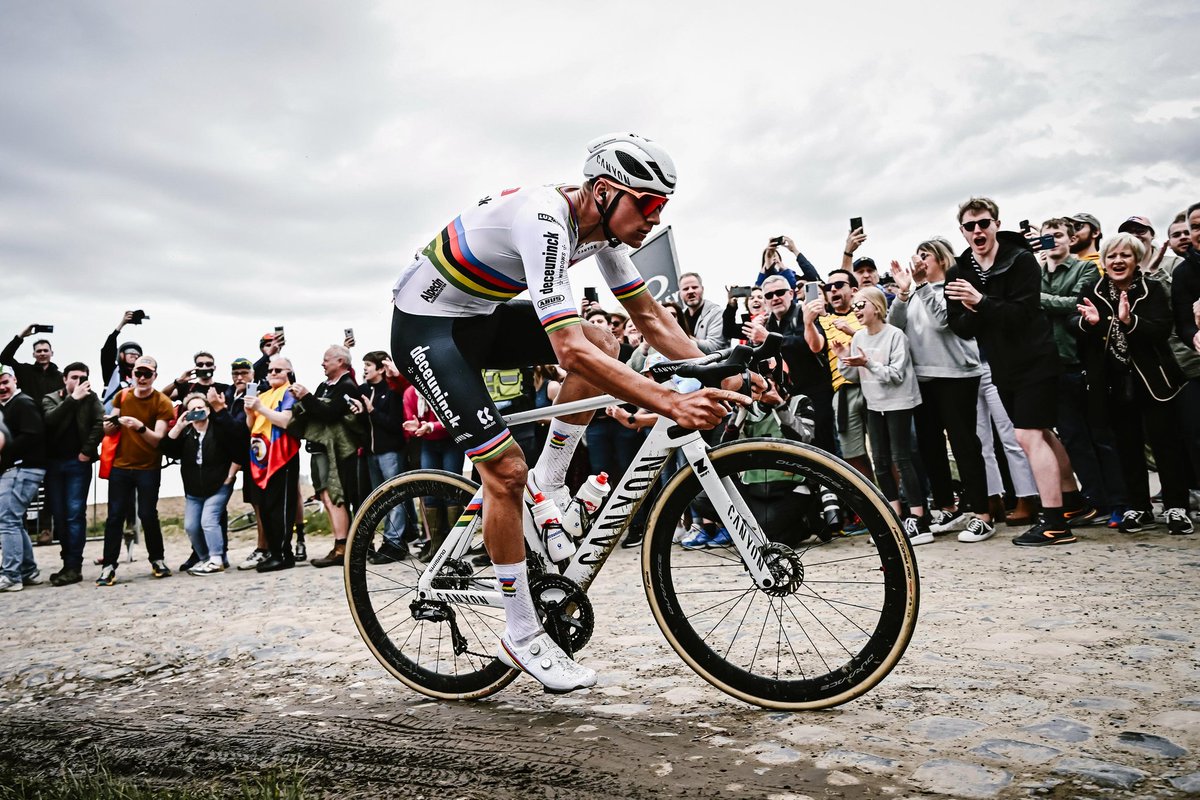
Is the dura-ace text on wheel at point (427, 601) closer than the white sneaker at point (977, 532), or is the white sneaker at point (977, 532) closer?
the dura-ace text on wheel at point (427, 601)

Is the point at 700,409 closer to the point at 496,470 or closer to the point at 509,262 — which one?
the point at 496,470

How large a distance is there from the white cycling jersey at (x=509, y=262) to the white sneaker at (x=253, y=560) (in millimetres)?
7778

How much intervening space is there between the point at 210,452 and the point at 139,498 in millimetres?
1050

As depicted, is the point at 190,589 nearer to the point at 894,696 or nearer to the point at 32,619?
the point at 32,619

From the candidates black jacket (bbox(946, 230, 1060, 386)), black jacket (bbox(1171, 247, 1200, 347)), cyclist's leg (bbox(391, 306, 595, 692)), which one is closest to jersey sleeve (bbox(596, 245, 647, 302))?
cyclist's leg (bbox(391, 306, 595, 692))

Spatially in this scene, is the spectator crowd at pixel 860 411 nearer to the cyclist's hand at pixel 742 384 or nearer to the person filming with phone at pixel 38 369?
the cyclist's hand at pixel 742 384

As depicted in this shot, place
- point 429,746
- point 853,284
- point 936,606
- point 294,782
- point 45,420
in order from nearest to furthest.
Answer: point 294,782 < point 429,746 < point 936,606 < point 853,284 < point 45,420

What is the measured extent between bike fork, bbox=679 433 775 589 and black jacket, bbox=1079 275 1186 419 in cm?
519

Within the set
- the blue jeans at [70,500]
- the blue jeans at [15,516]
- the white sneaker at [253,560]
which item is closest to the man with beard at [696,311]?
the white sneaker at [253,560]

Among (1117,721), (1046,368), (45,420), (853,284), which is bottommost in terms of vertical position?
(1117,721)

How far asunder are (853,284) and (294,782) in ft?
26.8

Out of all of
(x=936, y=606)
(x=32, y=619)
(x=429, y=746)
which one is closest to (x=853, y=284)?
(x=936, y=606)

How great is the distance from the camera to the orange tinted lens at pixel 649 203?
3.48 metres

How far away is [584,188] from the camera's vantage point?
3.59m
